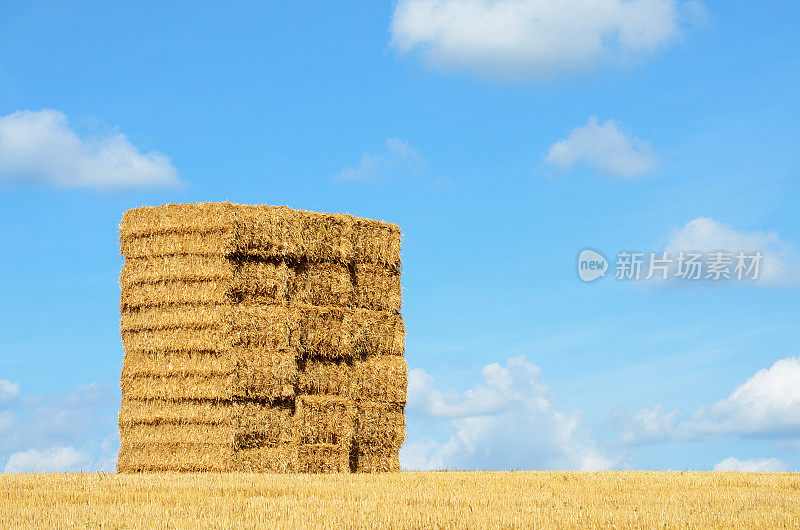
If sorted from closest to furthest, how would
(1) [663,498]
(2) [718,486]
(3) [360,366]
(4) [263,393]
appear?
(1) [663,498] < (2) [718,486] < (4) [263,393] < (3) [360,366]

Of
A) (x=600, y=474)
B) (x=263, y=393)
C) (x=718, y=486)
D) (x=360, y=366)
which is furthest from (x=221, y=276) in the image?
(x=718, y=486)

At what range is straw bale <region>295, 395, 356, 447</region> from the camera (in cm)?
1658

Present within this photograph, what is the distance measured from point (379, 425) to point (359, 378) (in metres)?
1.09

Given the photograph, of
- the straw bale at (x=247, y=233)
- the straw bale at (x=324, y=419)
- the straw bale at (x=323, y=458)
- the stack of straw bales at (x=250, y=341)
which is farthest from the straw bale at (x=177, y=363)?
the straw bale at (x=323, y=458)

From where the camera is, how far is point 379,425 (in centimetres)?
1783

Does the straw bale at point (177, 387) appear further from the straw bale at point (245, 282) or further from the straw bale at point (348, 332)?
the straw bale at point (348, 332)

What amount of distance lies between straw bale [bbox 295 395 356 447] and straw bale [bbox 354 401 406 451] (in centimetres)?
34

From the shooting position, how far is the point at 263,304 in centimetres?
1627

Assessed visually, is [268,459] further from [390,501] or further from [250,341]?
[390,501]

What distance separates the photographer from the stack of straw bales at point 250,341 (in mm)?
15969

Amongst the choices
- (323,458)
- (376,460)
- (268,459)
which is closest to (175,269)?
(268,459)

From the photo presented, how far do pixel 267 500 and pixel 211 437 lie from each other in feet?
13.5

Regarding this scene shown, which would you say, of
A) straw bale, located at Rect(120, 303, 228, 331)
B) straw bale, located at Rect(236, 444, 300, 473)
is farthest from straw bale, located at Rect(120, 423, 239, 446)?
straw bale, located at Rect(120, 303, 228, 331)

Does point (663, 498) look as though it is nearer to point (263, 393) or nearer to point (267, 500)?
point (267, 500)
